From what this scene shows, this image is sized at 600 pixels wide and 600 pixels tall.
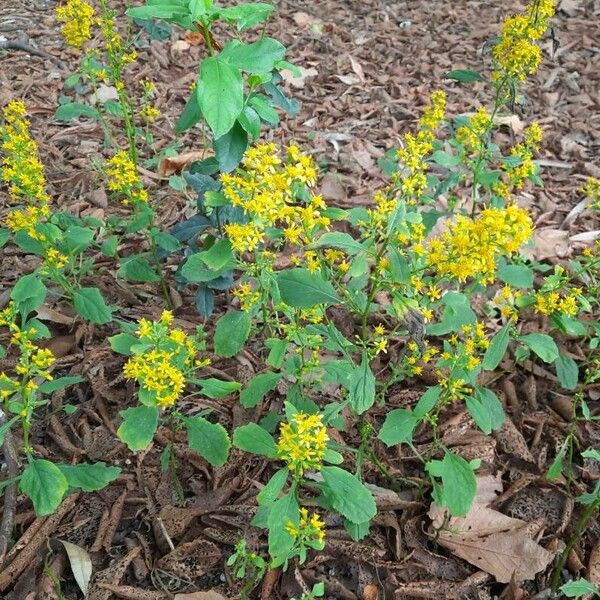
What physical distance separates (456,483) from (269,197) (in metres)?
1.05

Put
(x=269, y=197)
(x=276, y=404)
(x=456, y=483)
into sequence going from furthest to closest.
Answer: (x=276, y=404) → (x=456, y=483) → (x=269, y=197)

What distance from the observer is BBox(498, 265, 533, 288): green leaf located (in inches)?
90.7

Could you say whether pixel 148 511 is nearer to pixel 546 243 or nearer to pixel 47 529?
pixel 47 529

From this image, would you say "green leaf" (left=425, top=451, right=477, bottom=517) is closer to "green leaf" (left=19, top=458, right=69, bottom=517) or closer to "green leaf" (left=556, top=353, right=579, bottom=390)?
"green leaf" (left=556, top=353, right=579, bottom=390)

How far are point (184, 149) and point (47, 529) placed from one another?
2.43 metres

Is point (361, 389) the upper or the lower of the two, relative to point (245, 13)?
lower

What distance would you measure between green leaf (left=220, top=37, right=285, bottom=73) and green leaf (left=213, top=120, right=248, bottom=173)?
0.30 metres

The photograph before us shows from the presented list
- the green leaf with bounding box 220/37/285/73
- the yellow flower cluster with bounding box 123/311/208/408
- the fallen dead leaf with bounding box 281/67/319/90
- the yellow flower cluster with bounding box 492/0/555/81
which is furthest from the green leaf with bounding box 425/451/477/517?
the fallen dead leaf with bounding box 281/67/319/90

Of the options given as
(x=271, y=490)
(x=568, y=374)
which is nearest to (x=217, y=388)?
(x=271, y=490)

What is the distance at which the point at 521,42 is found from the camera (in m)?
2.78

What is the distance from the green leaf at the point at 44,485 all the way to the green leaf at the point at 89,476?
0.10 meters

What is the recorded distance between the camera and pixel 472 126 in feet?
9.36

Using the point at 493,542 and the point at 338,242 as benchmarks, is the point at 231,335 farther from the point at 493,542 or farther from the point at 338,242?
the point at 493,542

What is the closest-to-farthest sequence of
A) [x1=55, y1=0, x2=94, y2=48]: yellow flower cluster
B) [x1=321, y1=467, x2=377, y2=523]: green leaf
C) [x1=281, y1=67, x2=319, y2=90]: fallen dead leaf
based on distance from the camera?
[x1=321, y1=467, x2=377, y2=523]: green leaf → [x1=55, y1=0, x2=94, y2=48]: yellow flower cluster → [x1=281, y1=67, x2=319, y2=90]: fallen dead leaf
